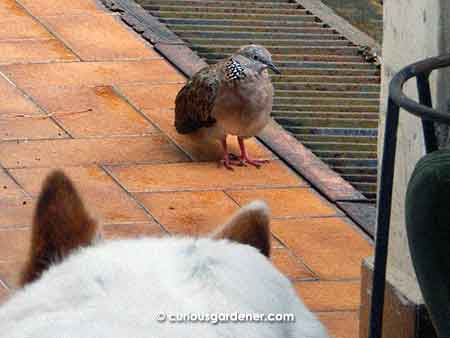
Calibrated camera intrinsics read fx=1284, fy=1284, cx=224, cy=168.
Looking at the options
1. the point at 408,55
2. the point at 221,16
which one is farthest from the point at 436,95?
the point at 221,16

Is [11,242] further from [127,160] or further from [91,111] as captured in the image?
[91,111]

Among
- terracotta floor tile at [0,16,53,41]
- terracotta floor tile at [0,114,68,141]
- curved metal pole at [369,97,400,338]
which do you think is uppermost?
curved metal pole at [369,97,400,338]

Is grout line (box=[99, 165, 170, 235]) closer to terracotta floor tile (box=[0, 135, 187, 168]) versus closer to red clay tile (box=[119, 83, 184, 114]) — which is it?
terracotta floor tile (box=[0, 135, 187, 168])

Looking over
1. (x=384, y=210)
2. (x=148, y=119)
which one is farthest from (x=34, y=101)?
(x=384, y=210)

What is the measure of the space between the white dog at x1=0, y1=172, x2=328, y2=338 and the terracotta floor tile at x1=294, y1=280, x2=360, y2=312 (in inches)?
136

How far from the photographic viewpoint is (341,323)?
5.02 meters

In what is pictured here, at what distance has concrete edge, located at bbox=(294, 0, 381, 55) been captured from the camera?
27.7 feet

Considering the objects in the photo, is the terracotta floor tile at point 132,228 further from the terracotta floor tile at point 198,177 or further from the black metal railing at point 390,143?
the black metal railing at point 390,143

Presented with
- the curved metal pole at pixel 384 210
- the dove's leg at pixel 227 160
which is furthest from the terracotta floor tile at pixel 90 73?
the curved metal pole at pixel 384 210

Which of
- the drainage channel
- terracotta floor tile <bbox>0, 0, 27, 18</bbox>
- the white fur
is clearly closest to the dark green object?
the white fur

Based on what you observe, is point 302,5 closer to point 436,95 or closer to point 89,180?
point 89,180

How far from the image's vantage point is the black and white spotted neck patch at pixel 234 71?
6.68 m

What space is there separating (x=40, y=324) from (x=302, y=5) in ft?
25.6

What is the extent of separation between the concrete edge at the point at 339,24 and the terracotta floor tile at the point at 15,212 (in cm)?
308
